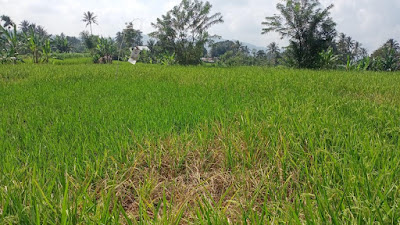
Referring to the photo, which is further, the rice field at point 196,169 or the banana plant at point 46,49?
the banana plant at point 46,49

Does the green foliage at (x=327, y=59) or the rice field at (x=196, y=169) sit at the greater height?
the green foliage at (x=327, y=59)

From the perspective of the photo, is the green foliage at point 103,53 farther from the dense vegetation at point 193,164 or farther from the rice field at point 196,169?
the rice field at point 196,169

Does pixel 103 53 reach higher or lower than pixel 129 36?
lower

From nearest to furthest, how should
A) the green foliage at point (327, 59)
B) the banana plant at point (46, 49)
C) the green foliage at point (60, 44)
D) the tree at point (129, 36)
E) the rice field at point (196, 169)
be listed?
the rice field at point (196, 169), the tree at point (129, 36), the green foliage at point (327, 59), the banana plant at point (46, 49), the green foliage at point (60, 44)

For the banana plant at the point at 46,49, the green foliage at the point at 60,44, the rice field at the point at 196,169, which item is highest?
the green foliage at the point at 60,44

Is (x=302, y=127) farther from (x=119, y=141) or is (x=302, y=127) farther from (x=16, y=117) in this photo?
(x=16, y=117)

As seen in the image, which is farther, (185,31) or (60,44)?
(60,44)

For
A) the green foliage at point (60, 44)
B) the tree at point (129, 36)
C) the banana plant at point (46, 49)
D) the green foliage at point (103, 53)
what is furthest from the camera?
the green foliage at point (60, 44)

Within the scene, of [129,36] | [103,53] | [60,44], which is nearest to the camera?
[103,53]

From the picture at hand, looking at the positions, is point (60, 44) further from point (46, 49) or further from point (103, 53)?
point (46, 49)

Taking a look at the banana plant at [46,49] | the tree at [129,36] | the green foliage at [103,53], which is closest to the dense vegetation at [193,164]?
the tree at [129,36]

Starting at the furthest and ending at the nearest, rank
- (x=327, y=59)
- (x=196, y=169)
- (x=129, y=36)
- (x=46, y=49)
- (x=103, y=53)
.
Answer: (x=129, y=36), (x=103, y=53), (x=46, y=49), (x=327, y=59), (x=196, y=169)

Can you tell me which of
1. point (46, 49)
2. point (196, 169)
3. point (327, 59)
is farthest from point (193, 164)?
point (46, 49)

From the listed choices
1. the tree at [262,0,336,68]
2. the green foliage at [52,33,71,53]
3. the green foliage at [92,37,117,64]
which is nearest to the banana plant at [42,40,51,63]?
the green foliage at [92,37,117,64]
